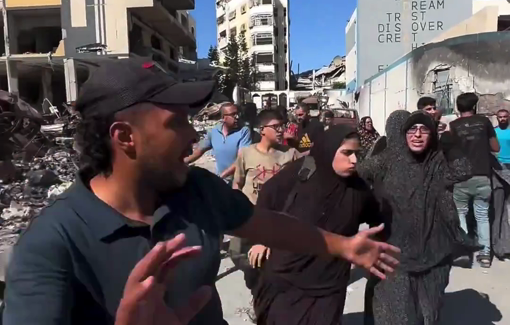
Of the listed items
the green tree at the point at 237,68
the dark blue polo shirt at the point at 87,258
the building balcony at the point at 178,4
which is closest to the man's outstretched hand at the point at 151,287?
the dark blue polo shirt at the point at 87,258

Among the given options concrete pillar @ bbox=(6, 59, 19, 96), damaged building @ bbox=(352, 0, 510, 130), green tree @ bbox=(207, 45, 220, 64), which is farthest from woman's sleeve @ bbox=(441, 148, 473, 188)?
green tree @ bbox=(207, 45, 220, 64)

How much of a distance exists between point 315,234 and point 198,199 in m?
0.53

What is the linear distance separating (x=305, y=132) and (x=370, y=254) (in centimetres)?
484

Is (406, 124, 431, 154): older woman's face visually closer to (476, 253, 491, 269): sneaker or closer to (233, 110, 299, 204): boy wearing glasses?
(233, 110, 299, 204): boy wearing glasses

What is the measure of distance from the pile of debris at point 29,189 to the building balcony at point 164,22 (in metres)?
20.4

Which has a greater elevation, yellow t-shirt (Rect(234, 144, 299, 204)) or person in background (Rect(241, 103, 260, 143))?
person in background (Rect(241, 103, 260, 143))

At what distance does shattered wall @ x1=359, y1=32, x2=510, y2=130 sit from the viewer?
12148 mm

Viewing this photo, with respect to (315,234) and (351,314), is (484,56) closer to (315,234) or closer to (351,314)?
(351,314)

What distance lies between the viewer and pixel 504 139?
6281mm

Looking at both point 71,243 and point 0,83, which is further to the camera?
point 0,83

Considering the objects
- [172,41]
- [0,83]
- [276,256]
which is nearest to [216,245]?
[276,256]

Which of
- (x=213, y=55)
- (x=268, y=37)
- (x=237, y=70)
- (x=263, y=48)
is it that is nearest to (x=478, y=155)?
(x=237, y=70)

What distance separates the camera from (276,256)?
3.17 metres

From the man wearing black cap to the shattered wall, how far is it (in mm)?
11558
